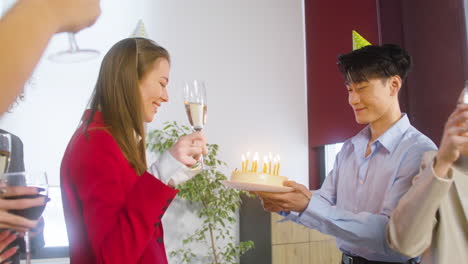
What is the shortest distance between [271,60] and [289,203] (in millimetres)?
3597

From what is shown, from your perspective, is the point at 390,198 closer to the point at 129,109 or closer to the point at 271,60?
the point at 129,109

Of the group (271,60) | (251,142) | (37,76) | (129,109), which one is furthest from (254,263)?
(129,109)

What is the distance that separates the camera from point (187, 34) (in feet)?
14.5

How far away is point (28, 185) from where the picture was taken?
2.93 ft

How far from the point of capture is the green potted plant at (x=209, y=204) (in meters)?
3.88

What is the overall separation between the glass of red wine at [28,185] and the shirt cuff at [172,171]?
0.41 meters

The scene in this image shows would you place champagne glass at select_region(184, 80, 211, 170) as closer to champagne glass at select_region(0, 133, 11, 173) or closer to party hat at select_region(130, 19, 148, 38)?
champagne glass at select_region(0, 133, 11, 173)

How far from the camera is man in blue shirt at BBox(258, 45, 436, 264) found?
1500 millimetres

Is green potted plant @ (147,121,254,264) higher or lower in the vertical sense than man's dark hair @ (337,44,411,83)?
lower

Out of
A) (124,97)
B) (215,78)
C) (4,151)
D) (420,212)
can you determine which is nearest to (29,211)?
(4,151)

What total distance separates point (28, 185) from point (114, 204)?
31 centimetres

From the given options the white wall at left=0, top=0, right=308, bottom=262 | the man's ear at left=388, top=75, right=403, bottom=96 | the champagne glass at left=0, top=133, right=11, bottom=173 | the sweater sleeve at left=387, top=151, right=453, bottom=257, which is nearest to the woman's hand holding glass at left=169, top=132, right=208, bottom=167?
the champagne glass at left=0, top=133, right=11, bottom=173

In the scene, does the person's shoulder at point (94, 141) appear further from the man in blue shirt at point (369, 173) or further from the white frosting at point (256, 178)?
the man in blue shirt at point (369, 173)

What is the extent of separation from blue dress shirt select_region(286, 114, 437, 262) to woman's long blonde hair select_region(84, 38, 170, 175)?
69 cm
